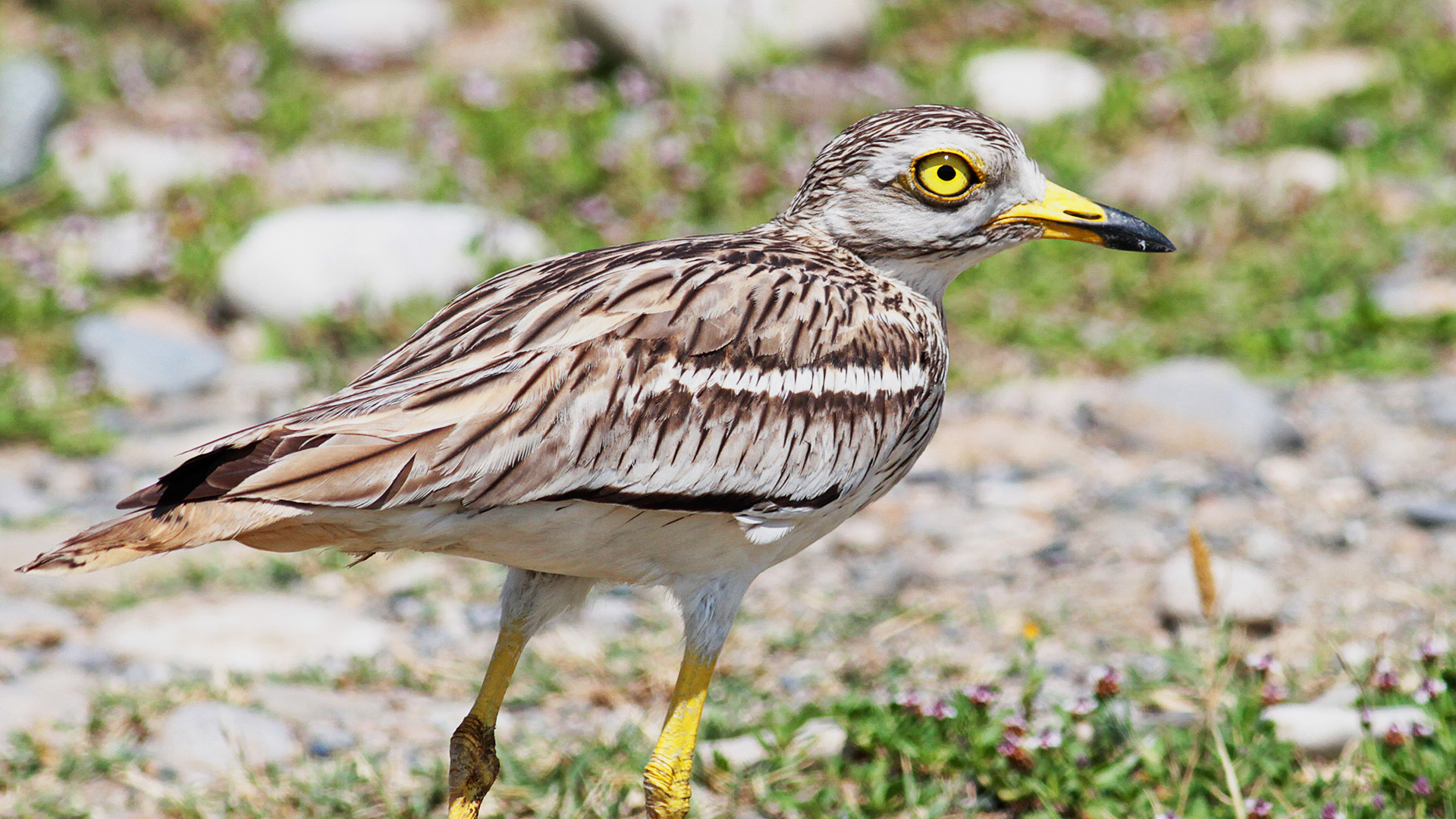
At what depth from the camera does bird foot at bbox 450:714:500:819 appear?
134 inches

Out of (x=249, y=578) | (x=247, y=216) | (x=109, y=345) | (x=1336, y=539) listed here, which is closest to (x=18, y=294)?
(x=109, y=345)

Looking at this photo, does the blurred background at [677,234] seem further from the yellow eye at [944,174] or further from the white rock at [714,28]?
the yellow eye at [944,174]

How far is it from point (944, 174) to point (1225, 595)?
1604mm

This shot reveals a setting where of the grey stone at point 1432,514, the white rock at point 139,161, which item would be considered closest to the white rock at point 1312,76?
the grey stone at point 1432,514

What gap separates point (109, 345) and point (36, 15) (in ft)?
14.5

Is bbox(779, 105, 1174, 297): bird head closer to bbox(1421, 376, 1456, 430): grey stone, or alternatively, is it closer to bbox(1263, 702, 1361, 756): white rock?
bbox(1263, 702, 1361, 756): white rock

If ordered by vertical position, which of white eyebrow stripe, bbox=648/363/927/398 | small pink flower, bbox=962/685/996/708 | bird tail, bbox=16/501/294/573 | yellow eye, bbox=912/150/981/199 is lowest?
small pink flower, bbox=962/685/996/708

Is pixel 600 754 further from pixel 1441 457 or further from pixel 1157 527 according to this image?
pixel 1441 457

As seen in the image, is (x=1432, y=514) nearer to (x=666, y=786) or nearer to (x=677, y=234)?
(x=666, y=786)

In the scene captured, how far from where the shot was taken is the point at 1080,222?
3736 mm

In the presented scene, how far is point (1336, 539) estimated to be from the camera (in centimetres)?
498

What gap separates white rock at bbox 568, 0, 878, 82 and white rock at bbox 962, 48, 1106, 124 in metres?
0.84

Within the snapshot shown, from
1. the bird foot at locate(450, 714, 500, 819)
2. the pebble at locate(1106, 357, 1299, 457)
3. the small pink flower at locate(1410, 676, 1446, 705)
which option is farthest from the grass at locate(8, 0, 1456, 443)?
the bird foot at locate(450, 714, 500, 819)

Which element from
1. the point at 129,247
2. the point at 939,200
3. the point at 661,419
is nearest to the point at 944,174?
the point at 939,200
